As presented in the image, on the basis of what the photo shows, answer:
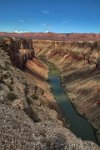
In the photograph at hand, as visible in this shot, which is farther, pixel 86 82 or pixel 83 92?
pixel 86 82

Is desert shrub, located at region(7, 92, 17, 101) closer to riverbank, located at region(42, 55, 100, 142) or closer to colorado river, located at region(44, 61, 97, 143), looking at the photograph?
colorado river, located at region(44, 61, 97, 143)

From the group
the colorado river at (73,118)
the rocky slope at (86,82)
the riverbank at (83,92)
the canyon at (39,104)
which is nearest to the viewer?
the canyon at (39,104)

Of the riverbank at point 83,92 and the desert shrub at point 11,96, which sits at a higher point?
the desert shrub at point 11,96

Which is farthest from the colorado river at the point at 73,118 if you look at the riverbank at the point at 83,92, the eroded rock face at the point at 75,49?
the eroded rock face at the point at 75,49

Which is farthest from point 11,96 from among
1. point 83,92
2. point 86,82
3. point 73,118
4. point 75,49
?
point 75,49

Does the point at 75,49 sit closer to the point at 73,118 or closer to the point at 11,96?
the point at 73,118

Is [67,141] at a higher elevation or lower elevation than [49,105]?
higher

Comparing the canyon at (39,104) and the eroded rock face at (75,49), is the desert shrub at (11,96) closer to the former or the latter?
Answer: the canyon at (39,104)

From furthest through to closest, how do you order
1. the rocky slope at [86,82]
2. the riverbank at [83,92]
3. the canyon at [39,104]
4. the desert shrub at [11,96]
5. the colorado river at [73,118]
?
the rocky slope at [86,82]
the riverbank at [83,92]
the colorado river at [73,118]
the desert shrub at [11,96]
the canyon at [39,104]

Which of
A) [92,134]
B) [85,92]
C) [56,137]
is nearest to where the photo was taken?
[56,137]

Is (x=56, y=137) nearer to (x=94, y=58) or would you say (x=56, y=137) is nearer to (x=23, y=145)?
(x=23, y=145)

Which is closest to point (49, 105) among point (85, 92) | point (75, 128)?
point (75, 128)
